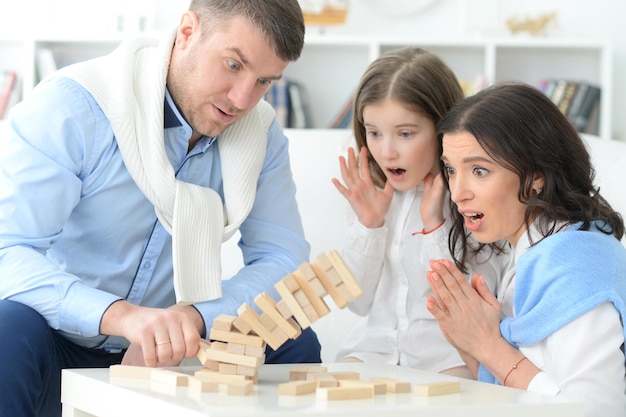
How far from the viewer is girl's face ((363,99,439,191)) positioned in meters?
1.88

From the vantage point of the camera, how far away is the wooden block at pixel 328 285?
3.70ft

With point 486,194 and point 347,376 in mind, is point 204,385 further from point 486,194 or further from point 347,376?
point 486,194

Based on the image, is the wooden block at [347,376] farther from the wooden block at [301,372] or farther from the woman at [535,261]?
the woman at [535,261]

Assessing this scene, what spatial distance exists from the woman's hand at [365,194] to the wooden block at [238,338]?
2.70 feet

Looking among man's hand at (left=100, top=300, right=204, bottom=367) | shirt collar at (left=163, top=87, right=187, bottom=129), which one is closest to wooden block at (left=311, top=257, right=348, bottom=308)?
man's hand at (left=100, top=300, right=204, bottom=367)

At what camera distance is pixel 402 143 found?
1889mm

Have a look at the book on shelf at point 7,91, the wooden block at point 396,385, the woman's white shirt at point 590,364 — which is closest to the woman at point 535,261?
the woman's white shirt at point 590,364

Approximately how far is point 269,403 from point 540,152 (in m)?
0.76

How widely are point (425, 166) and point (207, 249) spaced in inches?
20.2

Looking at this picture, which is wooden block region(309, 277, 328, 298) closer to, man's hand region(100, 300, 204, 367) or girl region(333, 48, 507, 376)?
man's hand region(100, 300, 204, 367)

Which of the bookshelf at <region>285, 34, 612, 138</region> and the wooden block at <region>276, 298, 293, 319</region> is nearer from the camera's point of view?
the wooden block at <region>276, 298, 293, 319</region>

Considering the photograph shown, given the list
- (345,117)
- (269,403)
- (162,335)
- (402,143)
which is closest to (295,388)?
(269,403)

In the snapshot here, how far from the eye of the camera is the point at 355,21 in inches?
146

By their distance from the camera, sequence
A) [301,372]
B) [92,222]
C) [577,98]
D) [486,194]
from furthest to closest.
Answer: [577,98], [92,222], [486,194], [301,372]
